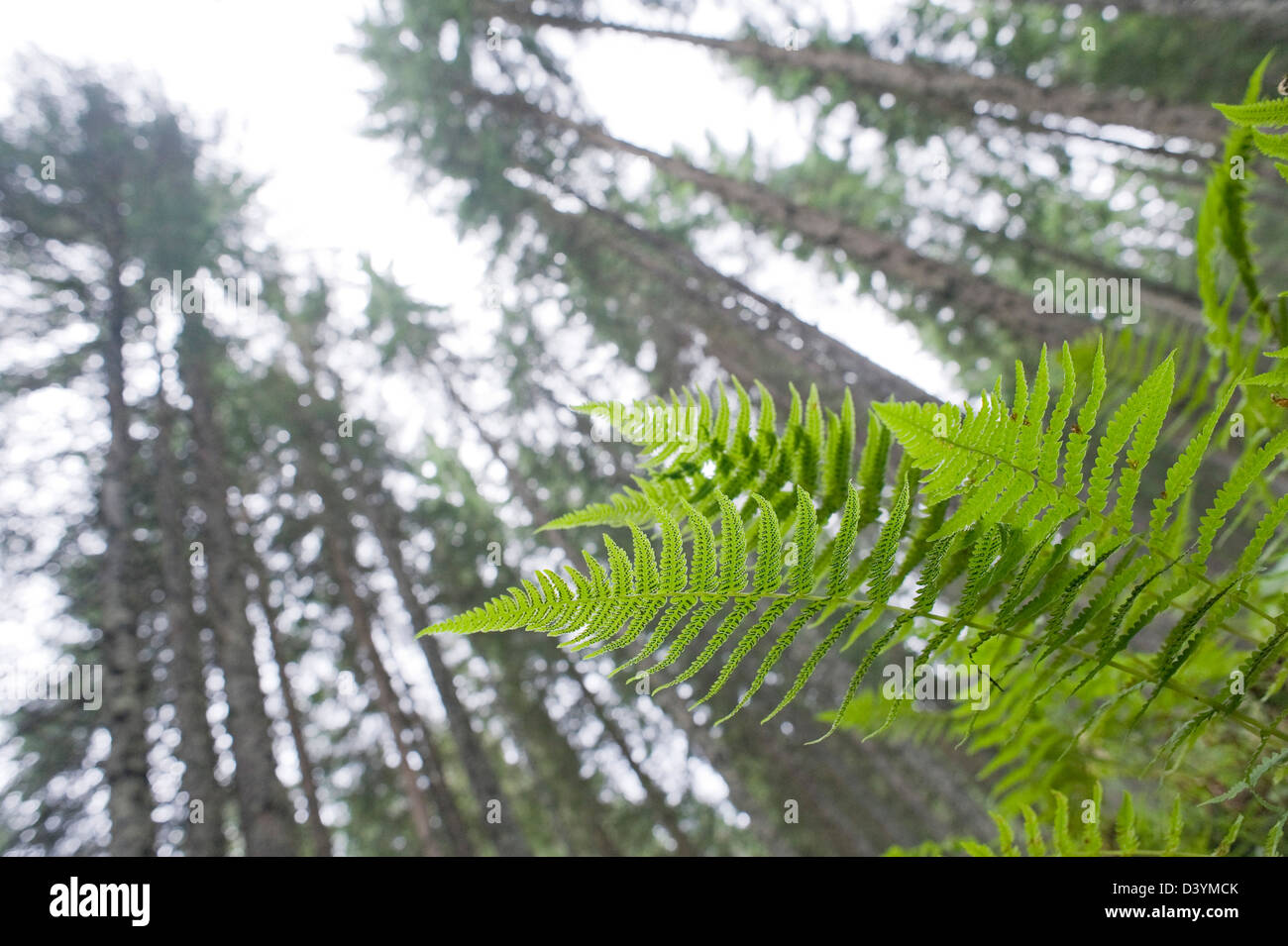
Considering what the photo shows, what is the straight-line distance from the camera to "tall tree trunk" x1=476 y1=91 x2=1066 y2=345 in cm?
946

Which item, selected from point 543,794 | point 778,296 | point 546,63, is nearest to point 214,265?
point 546,63

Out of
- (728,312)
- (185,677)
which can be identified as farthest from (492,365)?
(185,677)

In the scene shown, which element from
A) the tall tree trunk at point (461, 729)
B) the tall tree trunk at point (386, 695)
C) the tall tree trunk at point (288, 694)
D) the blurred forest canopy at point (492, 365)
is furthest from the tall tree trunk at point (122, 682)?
the tall tree trunk at point (288, 694)

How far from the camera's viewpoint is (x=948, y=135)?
50.4 ft

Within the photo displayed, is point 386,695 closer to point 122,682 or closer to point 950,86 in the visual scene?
point 122,682

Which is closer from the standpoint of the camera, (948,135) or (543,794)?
(948,135)

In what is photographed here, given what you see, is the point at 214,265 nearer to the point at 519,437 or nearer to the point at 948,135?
the point at 519,437

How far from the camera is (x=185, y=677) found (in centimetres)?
1023

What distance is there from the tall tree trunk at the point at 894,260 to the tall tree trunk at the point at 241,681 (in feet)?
34.2

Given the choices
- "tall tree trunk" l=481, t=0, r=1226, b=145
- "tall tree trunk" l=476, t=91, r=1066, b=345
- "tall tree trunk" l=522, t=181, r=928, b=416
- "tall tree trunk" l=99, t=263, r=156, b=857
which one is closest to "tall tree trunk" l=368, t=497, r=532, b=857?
"tall tree trunk" l=99, t=263, r=156, b=857

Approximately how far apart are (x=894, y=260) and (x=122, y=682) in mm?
11808

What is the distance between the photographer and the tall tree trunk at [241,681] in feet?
30.0

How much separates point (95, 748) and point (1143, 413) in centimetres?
1666

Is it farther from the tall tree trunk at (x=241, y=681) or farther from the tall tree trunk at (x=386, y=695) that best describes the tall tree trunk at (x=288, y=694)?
the tall tree trunk at (x=241, y=681)
